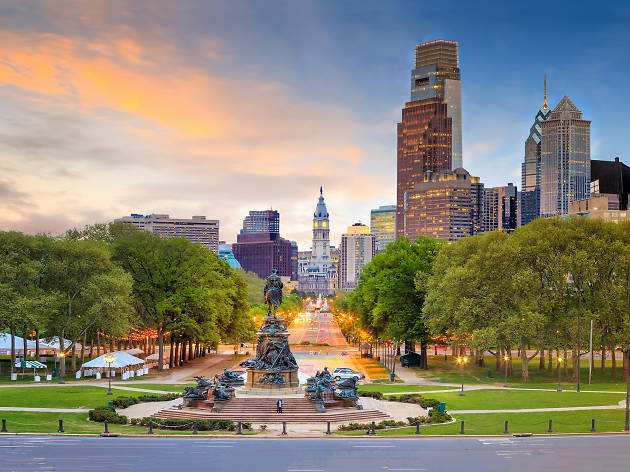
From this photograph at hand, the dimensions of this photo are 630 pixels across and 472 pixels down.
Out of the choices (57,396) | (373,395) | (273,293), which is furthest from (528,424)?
(57,396)

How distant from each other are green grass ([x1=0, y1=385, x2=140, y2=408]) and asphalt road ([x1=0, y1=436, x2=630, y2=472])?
12732 mm

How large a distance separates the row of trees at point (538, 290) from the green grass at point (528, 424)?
706 inches

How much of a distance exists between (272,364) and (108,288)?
26108 mm

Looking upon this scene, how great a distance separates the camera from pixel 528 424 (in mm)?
44281

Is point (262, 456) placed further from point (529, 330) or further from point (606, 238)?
point (606, 238)

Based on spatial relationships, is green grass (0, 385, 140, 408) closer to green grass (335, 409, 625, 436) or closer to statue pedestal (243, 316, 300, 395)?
statue pedestal (243, 316, 300, 395)

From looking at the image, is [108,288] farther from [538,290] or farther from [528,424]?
[538,290]

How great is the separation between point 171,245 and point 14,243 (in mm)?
19597

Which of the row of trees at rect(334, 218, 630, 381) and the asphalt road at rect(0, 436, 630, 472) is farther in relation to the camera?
the row of trees at rect(334, 218, 630, 381)

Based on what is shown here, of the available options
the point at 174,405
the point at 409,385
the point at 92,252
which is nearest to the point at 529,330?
the point at 409,385

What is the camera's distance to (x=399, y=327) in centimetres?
8369

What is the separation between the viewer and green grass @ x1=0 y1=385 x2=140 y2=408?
49688mm

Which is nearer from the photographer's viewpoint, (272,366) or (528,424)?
(528,424)

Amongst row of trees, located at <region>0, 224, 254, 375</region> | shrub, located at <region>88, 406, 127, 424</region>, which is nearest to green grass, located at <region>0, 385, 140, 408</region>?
shrub, located at <region>88, 406, 127, 424</region>
